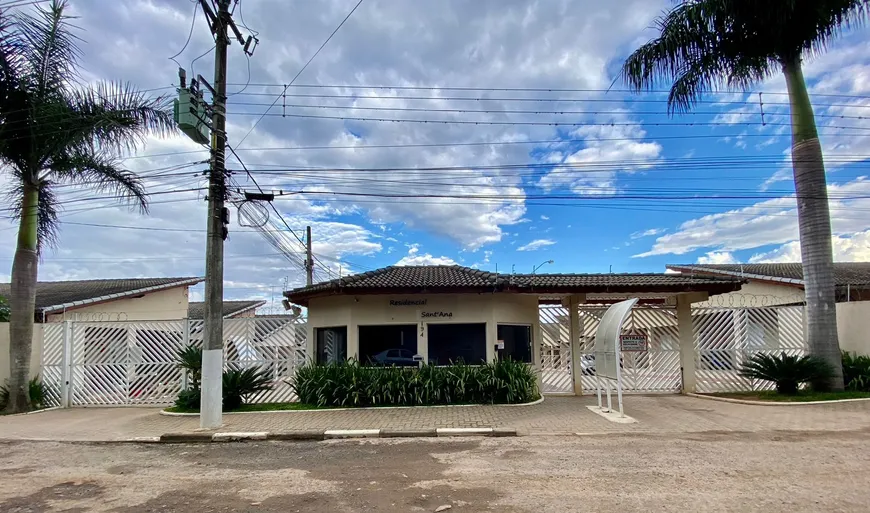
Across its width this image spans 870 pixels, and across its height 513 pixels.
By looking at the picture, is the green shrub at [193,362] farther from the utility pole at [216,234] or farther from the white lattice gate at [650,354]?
the white lattice gate at [650,354]

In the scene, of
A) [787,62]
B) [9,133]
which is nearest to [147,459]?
[9,133]

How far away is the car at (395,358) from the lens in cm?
1295

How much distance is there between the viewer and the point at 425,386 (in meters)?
11.4

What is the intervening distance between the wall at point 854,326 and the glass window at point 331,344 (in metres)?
13.1

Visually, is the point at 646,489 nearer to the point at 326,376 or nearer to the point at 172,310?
the point at 326,376

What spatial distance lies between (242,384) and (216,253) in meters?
3.68

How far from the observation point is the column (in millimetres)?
13438

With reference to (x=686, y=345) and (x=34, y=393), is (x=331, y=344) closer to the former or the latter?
(x=34, y=393)

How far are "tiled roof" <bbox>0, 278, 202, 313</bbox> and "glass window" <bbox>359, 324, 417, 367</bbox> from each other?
A: 36.3 ft

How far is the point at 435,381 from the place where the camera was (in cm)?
1154

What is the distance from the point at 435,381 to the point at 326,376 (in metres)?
2.47

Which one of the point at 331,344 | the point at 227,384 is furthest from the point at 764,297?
the point at 227,384

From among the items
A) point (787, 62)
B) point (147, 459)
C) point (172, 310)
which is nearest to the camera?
point (147, 459)

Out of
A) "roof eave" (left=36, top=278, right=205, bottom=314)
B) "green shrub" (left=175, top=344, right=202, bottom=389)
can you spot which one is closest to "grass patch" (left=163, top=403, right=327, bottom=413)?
"green shrub" (left=175, top=344, right=202, bottom=389)
